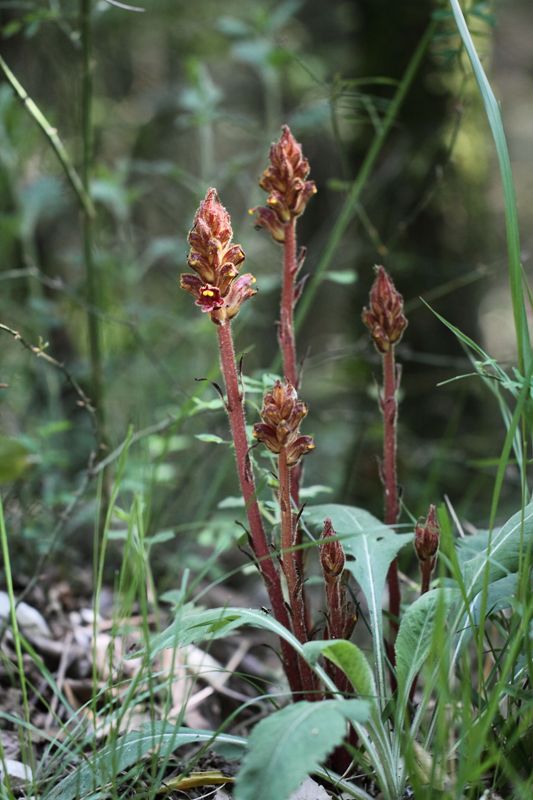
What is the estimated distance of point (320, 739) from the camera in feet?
2.96

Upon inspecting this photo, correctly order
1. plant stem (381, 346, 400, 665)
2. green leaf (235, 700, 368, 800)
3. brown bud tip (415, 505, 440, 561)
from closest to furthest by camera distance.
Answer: green leaf (235, 700, 368, 800), brown bud tip (415, 505, 440, 561), plant stem (381, 346, 400, 665)

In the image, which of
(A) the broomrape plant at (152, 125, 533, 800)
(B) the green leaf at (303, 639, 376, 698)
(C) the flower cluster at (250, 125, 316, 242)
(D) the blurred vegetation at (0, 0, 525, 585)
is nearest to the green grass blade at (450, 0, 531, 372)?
(A) the broomrape plant at (152, 125, 533, 800)

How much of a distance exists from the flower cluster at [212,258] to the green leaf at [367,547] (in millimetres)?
506

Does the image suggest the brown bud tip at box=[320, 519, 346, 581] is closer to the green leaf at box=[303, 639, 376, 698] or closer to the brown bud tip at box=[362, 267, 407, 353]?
the green leaf at box=[303, 639, 376, 698]

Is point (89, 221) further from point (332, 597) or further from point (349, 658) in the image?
point (349, 658)

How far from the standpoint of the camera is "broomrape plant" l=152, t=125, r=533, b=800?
0.96 meters

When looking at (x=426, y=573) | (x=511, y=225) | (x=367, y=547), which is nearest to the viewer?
(x=511, y=225)

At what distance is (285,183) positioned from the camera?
1384 millimetres

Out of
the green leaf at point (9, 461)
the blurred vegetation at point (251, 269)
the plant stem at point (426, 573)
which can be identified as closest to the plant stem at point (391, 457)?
the plant stem at point (426, 573)

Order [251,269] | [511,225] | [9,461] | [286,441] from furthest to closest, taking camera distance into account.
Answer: [251,269] < [286,441] < [511,225] < [9,461]

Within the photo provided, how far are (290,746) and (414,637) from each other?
15.2 inches

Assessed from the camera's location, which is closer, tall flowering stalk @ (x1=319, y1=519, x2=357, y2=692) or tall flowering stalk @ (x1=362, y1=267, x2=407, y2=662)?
tall flowering stalk @ (x1=319, y1=519, x2=357, y2=692)

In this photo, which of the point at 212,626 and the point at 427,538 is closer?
the point at 212,626

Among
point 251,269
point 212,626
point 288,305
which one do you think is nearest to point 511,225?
point 288,305
